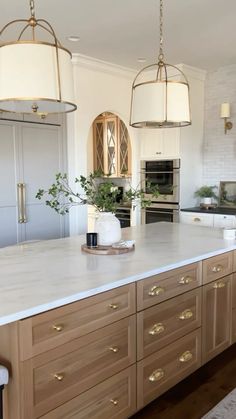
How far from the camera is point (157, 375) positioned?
2.08 metres

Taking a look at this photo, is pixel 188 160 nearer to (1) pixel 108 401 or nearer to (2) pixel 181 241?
(2) pixel 181 241

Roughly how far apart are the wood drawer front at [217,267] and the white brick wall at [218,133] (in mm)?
2832

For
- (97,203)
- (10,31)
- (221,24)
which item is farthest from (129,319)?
(10,31)

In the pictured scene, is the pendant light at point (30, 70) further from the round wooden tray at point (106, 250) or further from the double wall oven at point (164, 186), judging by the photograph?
the double wall oven at point (164, 186)

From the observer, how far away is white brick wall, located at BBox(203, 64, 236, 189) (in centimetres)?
514

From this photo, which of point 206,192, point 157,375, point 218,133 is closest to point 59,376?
point 157,375

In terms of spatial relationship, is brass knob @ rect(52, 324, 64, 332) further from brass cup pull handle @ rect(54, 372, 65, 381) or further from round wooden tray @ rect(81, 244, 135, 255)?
round wooden tray @ rect(81, 244, 135, 255)

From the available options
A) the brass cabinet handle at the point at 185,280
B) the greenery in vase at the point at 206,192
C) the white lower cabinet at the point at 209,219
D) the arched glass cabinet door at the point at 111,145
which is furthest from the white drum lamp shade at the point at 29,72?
the arched glass cabinet door at the point at 111,145

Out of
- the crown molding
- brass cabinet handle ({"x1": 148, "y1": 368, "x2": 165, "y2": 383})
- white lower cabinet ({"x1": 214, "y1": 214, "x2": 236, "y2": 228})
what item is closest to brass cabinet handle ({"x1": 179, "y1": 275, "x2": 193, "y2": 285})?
brass cabinet handle ({"x1": 148, "y1": 368, "x2": 165, "y2": 383})

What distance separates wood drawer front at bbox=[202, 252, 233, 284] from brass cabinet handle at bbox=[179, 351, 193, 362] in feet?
1.49

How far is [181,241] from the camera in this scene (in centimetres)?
271

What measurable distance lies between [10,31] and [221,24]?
6.95ft

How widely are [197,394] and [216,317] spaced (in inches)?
19.9

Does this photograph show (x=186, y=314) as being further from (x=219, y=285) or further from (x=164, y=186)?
(x=164, y=186)
